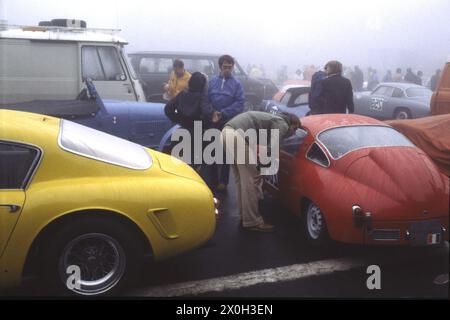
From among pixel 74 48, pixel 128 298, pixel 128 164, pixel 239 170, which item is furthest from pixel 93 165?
pixel 74 48

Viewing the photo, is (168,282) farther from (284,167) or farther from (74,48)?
(74,48)

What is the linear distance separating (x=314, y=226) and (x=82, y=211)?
2.04m

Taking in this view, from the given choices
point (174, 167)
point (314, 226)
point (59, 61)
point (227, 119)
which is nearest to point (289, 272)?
point (314, 226)

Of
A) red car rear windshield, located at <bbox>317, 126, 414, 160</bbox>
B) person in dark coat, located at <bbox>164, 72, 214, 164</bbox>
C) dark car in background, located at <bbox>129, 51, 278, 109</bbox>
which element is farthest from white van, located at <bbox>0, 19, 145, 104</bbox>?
red car rear windshield, located at <bbox>317, 126, 414, 160</bbox>

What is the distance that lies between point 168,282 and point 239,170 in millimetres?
1444

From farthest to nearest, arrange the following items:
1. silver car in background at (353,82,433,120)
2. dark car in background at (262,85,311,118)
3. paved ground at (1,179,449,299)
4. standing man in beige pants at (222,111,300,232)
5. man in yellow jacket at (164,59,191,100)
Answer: silver car in background at (353,82,433,120) → dark car in background at (262,85,311,118) → man in yellow jacket at (164,59,191,100) → standing man in beige pants at (222,111,300,232) → paved ground at (1,179,449,299)

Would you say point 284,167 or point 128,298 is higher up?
point 284,167

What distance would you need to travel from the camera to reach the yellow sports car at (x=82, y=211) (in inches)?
111

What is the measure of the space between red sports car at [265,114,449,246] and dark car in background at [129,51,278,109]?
5.32m

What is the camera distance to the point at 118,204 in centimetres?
295

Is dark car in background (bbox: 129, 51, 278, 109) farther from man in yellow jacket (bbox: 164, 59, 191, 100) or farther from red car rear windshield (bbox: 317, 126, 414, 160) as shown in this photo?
red car rear windshield (bbox: 317, 126, 414, 160)

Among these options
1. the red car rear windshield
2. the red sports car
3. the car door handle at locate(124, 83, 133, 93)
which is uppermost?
the car door handle at locate(124, 83, 133, 93)

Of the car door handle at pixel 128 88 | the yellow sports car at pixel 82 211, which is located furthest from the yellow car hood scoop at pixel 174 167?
the car door handle at pixel 128 88

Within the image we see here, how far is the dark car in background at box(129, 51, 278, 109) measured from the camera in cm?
992
